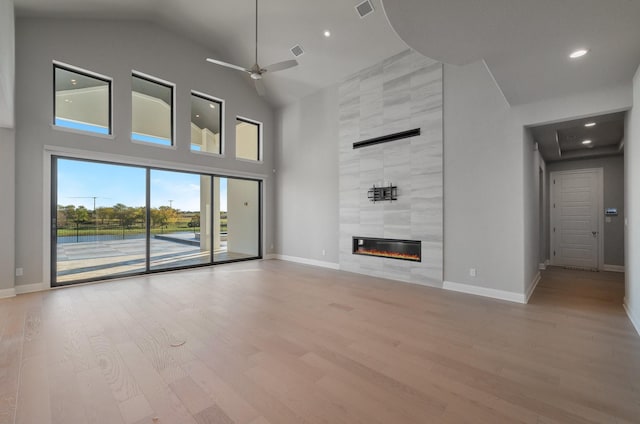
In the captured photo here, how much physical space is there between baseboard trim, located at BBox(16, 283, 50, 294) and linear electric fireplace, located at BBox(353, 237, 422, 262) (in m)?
5.74

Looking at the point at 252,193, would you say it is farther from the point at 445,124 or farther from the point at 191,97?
the point at 445,124

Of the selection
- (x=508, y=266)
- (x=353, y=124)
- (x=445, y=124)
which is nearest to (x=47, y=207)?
(x=353, y=124)

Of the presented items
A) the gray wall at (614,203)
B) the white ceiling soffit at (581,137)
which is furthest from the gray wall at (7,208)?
the gray wall at (614,203)

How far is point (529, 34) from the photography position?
2463 millimetres

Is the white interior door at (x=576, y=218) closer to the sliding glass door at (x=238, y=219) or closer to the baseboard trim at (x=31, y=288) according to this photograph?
the sliding glass door at (x=238, y=219)

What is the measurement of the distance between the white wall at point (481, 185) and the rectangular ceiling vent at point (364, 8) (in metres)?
1.67

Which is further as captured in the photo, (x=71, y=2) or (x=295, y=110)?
(x=295, y=110)

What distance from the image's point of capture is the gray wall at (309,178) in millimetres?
6887

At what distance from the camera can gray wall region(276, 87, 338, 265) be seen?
6.89 metres

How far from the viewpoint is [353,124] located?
250 inches

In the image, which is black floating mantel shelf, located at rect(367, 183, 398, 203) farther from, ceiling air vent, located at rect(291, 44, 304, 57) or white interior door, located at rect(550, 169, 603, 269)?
white interior door, located at rect(550, 169, 603, 269)

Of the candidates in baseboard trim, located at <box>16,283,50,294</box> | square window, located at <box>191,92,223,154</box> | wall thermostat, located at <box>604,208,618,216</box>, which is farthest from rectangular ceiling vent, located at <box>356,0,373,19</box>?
baseboard trim, located at <box>16,283,50,294</box>

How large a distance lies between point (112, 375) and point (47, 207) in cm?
421

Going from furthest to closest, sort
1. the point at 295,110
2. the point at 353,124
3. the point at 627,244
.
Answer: the point at 295,110 → the point at 353,124 → the point at 627,244
